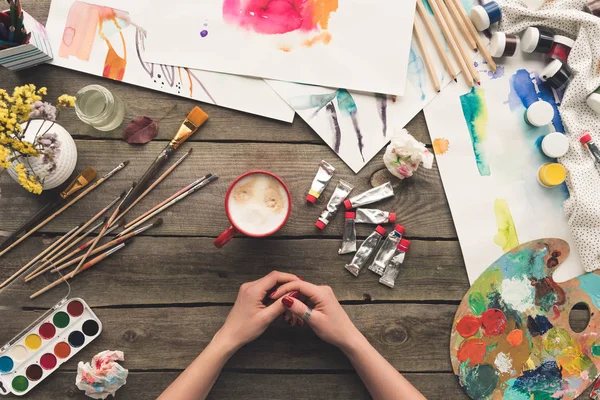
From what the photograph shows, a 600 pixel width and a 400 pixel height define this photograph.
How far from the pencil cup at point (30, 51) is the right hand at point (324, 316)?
0.69 meters

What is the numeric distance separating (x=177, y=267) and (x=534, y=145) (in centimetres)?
83

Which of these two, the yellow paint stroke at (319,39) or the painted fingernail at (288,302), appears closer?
the painted fingernail at (288,302)

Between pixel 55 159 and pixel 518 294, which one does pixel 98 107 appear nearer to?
pixel 55 159

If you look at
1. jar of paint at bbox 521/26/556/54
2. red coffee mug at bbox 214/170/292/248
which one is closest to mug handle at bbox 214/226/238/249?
red coffee mug at bbox 214/170/292/248

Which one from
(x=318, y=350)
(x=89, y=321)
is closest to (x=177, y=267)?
(x=89, y=321)

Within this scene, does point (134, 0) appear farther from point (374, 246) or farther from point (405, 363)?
point (405, 363)

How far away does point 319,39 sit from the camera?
3.33ft

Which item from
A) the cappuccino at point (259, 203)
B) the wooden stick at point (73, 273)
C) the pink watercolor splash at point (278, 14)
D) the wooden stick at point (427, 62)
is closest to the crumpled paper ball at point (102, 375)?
the wooden stick at point (73, 273)

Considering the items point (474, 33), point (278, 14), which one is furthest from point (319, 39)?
point (474, 33)

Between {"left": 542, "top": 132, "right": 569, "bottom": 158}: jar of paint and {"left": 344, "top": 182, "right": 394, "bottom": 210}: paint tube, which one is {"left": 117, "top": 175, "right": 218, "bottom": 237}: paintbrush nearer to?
{"left": 344, "top": 182, "right": 394, "bottom": 210}: paint tube

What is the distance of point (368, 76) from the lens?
40.1 inches

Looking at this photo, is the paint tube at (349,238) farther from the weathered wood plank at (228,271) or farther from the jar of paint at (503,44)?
the jar of paint at (503,44)

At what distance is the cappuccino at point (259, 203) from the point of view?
3.06ft

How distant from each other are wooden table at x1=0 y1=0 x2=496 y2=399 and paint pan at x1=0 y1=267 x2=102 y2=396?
22 millimetres
